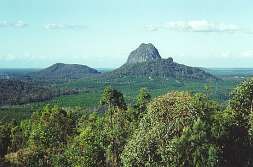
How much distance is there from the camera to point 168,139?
47.8 metres

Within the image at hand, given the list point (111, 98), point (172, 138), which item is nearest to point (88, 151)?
point (172, 138)

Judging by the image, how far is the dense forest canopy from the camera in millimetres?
47562

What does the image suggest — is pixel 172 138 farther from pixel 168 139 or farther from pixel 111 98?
pixel 111 98

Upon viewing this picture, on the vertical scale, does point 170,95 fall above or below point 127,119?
above

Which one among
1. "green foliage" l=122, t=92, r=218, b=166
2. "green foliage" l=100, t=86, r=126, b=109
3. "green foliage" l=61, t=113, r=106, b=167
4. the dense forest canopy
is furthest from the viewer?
"green foliage" l=100, t=86, r=126, b=109

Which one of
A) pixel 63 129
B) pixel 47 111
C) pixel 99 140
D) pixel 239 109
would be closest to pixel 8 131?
pixel 47 111

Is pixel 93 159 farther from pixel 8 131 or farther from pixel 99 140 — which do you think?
pixel 8 131

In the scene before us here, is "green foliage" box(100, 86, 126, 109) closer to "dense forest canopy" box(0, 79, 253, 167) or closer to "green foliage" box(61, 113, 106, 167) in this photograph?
"dense forest canopy" box(0, 79, 253, 167)

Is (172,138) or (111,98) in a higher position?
(111,98)

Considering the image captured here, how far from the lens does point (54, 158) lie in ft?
232

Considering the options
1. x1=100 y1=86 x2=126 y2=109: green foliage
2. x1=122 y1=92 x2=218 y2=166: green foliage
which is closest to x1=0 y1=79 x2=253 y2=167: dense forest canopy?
x1=122 y1=92 x2=218 y2=166: green foliage

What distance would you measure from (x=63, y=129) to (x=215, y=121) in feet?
132

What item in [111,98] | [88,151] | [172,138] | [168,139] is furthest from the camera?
[111,98]

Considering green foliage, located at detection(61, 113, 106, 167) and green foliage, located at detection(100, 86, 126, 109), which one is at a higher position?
green foliage, located at detection(100, 86, 126, 109)
